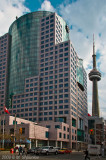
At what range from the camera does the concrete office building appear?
11550 cm

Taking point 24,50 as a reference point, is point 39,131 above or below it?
below

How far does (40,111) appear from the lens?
4700 inches

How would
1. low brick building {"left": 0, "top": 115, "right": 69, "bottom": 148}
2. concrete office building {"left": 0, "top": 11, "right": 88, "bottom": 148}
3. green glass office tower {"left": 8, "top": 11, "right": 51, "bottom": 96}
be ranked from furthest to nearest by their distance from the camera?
green glass office tower {"left": 8, "top": 11, "right": 51, "bottom": 96} → concrete office building {"left": 0, "top": 11, "right": 88, "bottom": 148} → low brick building {"left": 0, "top": 115, "right": 69, "bottom": 148}

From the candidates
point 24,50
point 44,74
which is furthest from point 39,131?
point 24,50

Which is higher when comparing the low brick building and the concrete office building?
the concrete office building

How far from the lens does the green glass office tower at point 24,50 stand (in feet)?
430

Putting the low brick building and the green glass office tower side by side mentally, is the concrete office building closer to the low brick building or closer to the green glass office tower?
the green glass office tower

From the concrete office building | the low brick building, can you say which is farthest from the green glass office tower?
the low brick building

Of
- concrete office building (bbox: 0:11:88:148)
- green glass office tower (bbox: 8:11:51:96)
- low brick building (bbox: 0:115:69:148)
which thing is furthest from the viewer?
green glass office tower (bbox: 8:11:51:96)

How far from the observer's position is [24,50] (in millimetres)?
135500

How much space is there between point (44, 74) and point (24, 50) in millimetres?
23165

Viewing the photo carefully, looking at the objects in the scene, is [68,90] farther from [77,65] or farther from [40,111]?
[77,65]

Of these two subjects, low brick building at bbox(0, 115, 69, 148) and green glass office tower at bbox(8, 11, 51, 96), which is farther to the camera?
green glass office tower at bbox(8, 11, 51, 96)

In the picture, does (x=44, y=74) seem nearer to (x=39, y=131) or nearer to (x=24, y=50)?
(x=24, y=50)
